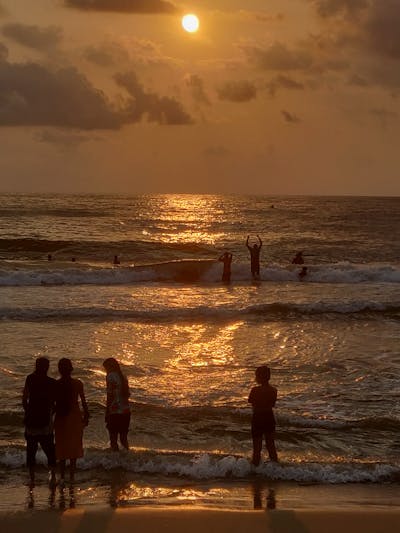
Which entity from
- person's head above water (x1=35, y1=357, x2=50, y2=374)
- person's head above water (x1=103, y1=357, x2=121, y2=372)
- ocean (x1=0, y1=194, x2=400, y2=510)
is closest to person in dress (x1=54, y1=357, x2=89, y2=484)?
person's head above water (x1=35, y1=357, x2=50, y2=374)

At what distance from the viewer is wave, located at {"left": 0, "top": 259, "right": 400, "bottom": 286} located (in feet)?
117

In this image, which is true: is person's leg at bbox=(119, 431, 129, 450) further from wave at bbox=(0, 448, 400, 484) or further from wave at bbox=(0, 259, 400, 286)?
wave at bbox=(0, 259, 400, 286)

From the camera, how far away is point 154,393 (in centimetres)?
1477

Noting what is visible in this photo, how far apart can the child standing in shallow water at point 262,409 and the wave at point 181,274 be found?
83.1ft

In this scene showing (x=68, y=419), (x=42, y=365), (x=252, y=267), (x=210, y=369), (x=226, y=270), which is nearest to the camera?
(x=42, y=365)

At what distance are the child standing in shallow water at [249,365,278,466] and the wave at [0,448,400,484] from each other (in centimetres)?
27

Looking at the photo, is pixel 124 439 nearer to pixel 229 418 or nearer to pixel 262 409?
pixel 262 409

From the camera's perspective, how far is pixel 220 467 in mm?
10609

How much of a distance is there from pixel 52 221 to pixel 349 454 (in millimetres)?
77287

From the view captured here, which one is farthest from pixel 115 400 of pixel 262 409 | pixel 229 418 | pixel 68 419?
pixel 229 418

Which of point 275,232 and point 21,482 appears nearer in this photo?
point 21,482

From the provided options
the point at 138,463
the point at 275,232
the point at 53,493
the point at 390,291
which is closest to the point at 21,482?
the point at 53,493

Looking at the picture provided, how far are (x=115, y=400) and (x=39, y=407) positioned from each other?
1571 mm

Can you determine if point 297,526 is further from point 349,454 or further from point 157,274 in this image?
point 157,274
